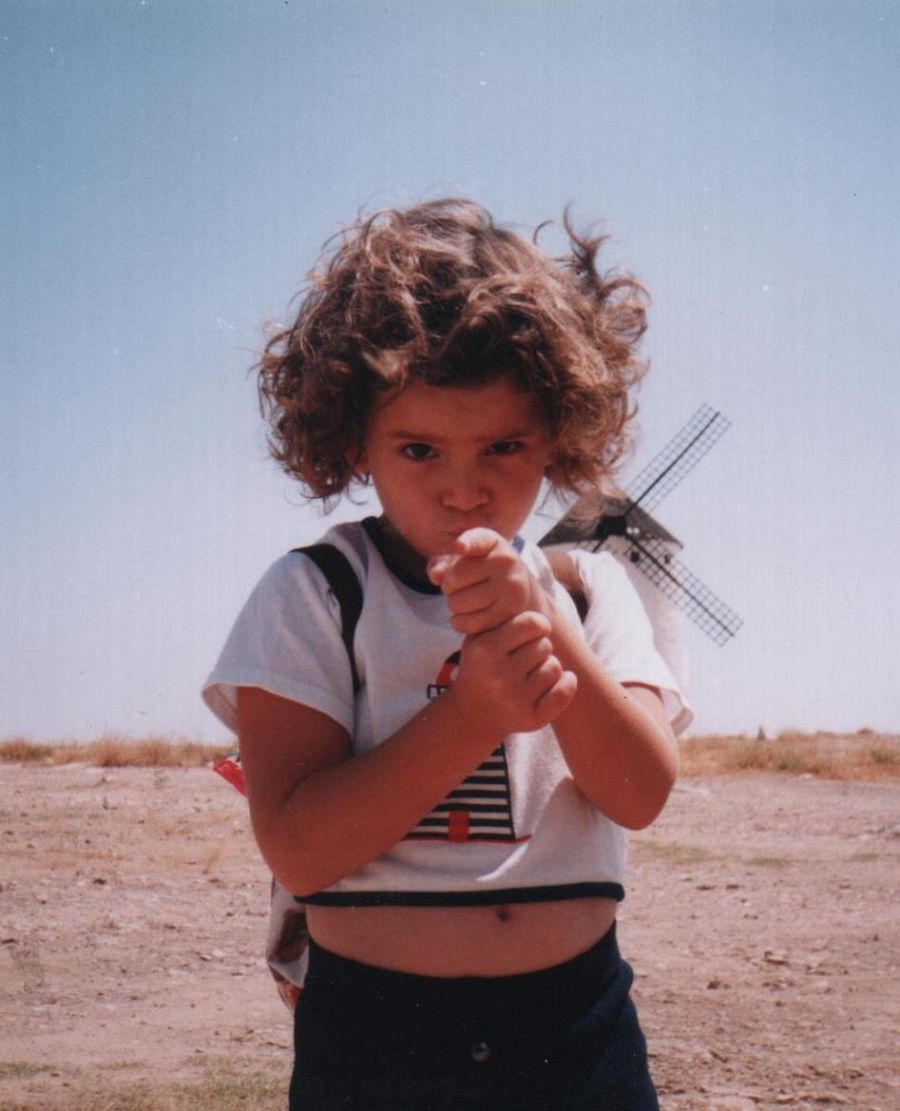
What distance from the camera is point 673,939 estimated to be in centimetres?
572

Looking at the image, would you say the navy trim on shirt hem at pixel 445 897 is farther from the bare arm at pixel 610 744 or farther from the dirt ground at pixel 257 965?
the dirt ground at pixel 257 965

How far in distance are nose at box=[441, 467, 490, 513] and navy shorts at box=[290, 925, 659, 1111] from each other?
0.63 metres

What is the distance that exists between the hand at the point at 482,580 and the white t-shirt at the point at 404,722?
313 millimetres

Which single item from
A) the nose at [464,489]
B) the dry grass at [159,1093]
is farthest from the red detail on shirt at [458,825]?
the dry grass at [159,1093]

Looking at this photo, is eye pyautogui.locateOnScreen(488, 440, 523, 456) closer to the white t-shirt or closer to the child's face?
the child's face

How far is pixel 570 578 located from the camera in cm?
184

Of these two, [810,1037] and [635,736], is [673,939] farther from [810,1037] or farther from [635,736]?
[635,736]

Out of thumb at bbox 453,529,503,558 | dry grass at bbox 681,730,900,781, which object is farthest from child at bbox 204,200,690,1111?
dry grass at bbox 681,730,900,781

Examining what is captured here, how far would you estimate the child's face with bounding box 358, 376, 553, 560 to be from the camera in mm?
1583

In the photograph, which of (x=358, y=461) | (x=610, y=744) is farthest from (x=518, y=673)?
(x=358, y=461)

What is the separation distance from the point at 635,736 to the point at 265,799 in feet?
1.63

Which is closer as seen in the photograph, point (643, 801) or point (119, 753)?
point (643, 801)

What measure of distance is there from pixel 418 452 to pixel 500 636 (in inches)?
14.5

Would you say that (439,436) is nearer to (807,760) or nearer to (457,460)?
(457,460)
